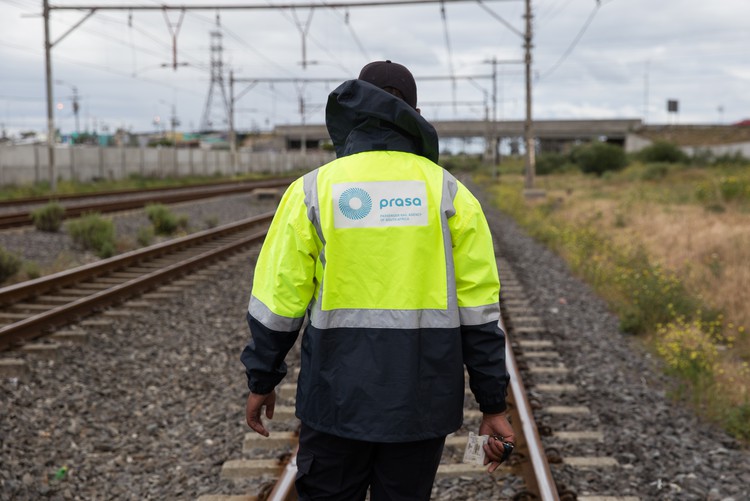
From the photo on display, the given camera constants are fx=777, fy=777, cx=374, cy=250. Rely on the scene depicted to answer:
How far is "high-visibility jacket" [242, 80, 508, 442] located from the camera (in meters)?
2.38

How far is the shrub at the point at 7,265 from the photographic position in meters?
10.4

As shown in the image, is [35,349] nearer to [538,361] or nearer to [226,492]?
[226,492]

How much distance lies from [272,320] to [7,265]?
9.32m

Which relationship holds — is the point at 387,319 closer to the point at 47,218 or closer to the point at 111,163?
the point at 47,218

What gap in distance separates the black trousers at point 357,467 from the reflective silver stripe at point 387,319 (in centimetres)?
38

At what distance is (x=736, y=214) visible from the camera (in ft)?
60.6

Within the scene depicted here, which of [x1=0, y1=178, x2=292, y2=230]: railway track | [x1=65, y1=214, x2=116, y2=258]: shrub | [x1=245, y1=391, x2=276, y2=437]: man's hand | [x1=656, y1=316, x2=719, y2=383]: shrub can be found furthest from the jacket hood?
[x1=0, y1=178, x2=292, y2=230]: railway track

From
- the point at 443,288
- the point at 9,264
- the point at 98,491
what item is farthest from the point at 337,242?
the point at 9,264

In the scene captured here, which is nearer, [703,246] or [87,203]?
[703,246]

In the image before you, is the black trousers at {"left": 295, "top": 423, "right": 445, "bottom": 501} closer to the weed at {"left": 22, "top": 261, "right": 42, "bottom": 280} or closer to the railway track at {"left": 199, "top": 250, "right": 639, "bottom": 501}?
the railway track at {"left": 199, "top": 250, "right": 639, "bottom": 501}

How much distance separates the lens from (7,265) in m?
10.5

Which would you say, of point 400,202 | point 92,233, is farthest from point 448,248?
point 92,233

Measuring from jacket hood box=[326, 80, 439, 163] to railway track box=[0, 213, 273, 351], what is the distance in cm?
565

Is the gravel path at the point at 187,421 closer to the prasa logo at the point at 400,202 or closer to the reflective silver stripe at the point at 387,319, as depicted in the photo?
the reflective silver stripe at the point at 387,319
